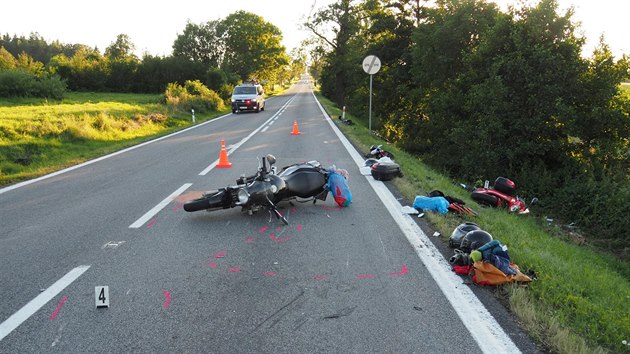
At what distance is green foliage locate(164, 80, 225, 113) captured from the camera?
29.2 m

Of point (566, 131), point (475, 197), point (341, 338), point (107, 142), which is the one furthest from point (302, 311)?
point (107, 142)

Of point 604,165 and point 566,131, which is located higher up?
point 566,131

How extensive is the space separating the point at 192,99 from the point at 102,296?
29821 mm

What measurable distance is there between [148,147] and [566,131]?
12827mm

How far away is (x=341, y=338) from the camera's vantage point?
305cm

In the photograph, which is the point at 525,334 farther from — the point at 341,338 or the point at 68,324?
the point at 68,324

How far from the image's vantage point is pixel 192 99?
3162cm

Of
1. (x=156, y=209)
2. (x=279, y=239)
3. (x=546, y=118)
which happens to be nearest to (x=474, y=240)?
(x=279, y=239)

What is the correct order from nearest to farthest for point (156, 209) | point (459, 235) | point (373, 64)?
point (459, 235) → point (156, 209) → point (373, 64)

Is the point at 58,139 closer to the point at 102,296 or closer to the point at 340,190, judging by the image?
the point at 340,190

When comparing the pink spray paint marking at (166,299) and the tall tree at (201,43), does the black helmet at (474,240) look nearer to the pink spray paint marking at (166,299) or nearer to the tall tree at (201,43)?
the pink spray paint marking at (166,299)

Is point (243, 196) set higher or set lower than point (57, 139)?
higher

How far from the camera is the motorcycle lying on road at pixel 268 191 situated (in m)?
5.82

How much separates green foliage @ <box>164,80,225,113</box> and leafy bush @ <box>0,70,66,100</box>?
29.6 feet
